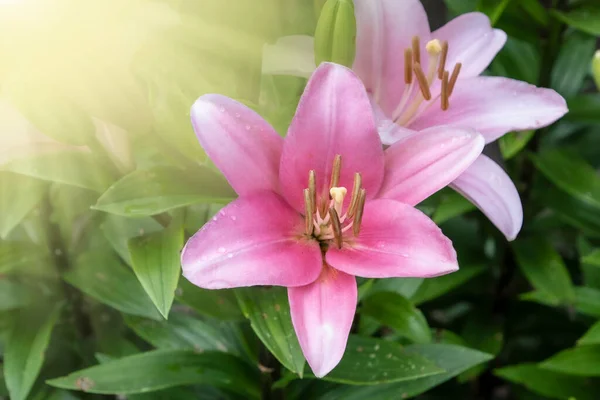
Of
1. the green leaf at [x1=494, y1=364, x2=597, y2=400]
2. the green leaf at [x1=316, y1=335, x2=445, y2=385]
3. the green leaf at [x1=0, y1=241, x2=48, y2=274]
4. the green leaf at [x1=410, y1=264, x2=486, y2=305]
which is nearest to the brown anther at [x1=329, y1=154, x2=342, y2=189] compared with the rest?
the green leaf at [x1=316, y1=335, x2=445, y2=385]

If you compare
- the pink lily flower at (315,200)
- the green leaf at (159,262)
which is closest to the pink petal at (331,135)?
the pink lily flower at (315,200)

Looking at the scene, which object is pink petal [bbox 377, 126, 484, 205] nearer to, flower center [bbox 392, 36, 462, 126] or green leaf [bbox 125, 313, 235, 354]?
flower center [bbox 392, 36, 462, 126]

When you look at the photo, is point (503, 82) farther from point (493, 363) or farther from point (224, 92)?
point (493, 363)

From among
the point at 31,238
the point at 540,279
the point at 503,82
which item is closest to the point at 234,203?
the point at 503,82

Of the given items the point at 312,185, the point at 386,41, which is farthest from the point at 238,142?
the point at 386,41

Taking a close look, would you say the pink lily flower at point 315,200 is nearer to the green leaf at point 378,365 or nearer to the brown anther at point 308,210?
the brown anther at point 308,210

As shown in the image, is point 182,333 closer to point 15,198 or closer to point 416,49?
point 15,198
